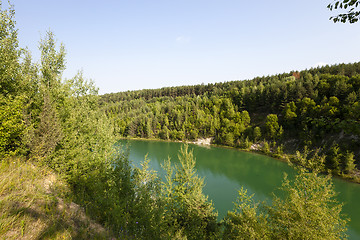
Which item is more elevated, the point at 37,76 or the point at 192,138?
the point at 37,76

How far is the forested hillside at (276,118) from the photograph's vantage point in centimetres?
4603

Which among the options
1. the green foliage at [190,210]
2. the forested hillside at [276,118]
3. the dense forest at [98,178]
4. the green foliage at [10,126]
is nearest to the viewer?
the dense forest at [98,178]

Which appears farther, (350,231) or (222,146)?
(222,146)

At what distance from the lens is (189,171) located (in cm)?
1588

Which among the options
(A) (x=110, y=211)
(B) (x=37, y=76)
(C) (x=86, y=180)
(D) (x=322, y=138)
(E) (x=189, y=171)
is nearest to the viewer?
(A) (x=110, y=211)

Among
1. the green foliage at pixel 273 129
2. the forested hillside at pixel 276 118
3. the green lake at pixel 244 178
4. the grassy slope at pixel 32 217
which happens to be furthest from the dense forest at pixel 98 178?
the green foliage at pixel 273 129

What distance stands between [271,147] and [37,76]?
66.3 m

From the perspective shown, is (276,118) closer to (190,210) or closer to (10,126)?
(190,210)

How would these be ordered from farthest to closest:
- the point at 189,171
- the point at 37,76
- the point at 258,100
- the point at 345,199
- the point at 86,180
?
the point at 258,100
the point at 345,199
the point at 189,171
the point at 37,76
the point at 86,180

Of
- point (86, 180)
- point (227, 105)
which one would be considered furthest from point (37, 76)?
point (227, 105)

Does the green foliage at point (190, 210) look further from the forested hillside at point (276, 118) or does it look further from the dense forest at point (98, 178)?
the forested hillside at point (276, 118)

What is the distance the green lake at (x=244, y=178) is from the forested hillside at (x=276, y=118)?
26.6ft

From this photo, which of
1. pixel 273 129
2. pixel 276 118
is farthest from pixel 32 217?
pixel 276 118

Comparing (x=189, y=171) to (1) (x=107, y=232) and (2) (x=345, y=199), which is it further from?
(2) (x=345, y=199)
